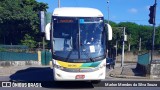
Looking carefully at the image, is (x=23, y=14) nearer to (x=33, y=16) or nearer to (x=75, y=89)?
(x=33, y=16)

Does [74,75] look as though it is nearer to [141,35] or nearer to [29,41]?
[29,41]

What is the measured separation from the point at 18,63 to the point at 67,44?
26.2m

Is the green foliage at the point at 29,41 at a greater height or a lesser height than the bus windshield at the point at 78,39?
lesser

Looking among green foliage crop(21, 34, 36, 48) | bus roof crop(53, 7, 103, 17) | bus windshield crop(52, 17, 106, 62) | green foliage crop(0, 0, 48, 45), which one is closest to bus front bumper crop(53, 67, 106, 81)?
bus windshield crop(52, 17, 106, 62)

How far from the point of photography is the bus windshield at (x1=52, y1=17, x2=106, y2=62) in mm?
16484

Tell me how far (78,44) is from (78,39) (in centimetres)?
23

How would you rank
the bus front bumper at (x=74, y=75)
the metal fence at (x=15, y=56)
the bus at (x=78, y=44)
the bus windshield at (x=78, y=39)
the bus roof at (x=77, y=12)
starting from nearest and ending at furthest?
the bus front bumper at (x=74, y=75) → the bus at (x=78, y=44) → the bus windshield at (x=78, y=39) → the bus roof at (x=77, y=12) → the metal fence at (x=15, y=56)

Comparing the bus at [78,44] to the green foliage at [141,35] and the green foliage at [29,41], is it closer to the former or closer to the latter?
the green foliage at [29,41]

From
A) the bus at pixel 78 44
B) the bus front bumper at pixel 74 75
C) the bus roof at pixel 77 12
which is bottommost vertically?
the bus front bumper at pixel 74 75

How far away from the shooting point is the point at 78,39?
54.6 ft

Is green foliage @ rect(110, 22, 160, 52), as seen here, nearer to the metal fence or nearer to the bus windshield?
the metal fence

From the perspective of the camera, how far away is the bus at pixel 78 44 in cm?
1623

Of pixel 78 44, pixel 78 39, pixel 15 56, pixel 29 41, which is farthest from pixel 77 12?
pixel 29 41

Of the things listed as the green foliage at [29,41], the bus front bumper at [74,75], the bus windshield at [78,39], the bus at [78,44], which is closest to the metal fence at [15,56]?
the green foliage at [29,41]
